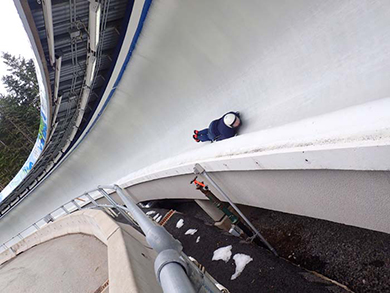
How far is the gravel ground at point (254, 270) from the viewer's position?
242 cm

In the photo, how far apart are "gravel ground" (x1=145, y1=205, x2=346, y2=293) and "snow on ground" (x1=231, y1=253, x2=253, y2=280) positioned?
0.13 feet

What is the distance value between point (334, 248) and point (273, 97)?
1663 millimetres

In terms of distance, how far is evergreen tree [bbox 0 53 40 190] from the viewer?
27.9 meters

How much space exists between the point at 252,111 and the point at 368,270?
2.09 meters

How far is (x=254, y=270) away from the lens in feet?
9.27

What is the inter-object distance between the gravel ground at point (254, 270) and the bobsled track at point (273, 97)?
576 millimetres

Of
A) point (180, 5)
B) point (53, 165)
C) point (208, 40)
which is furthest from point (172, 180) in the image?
point (53, 165)

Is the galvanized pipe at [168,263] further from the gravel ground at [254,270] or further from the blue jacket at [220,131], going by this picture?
the blue jacket at [220,131]

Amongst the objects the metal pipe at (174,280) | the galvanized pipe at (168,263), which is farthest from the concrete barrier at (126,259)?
the metal pipe at (174,280)

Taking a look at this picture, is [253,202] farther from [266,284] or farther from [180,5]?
[180,5]

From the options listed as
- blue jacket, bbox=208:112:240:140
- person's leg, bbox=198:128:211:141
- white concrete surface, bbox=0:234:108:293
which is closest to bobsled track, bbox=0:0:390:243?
blue jacket, bbox=208:112:240:140

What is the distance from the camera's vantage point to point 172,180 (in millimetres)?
4270

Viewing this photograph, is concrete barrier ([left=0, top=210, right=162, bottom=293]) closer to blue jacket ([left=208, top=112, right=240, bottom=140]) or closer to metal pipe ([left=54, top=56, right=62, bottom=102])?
blue jacket ([left=208, top=112, right=240, bottom=140])

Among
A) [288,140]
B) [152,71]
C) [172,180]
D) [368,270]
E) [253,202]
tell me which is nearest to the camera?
[288,140]
